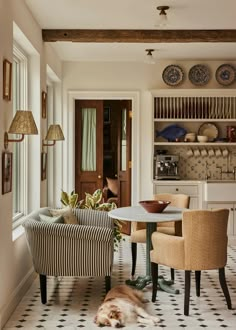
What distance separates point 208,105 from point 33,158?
328 cm

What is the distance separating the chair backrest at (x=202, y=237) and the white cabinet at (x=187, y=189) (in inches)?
128

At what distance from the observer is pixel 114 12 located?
16.7ft

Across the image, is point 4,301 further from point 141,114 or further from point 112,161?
point 112,161

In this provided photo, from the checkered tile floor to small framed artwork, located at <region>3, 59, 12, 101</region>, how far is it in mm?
1802

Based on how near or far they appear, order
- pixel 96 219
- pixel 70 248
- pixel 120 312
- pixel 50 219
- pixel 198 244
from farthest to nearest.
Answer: pixel 96 219 → pixel 50 219 → pixel 70 248 → pixel 198 244 → pixel 120 312

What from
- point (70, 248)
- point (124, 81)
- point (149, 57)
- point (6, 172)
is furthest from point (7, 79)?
point (124, 81)

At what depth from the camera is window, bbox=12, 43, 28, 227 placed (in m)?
5.32

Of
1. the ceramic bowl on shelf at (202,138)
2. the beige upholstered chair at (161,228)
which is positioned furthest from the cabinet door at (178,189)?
the beige upholstered chair at (161,228)

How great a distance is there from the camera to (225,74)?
783 centimetres

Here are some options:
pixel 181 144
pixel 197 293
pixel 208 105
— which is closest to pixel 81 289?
pixel 197 293

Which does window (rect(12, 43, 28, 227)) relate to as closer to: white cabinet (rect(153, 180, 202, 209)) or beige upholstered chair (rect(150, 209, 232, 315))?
beige upholstered chair (rect(150, 209, 232, 315))

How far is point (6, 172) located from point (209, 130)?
4541mm

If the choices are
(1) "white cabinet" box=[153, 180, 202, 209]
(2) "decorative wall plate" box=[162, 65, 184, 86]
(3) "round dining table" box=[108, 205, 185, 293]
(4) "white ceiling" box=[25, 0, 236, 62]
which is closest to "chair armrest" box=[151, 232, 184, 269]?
(3) "round dining table" box=[108, 205, 185, 293]

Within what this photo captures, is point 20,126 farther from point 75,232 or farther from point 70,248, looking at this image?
point 70,248
